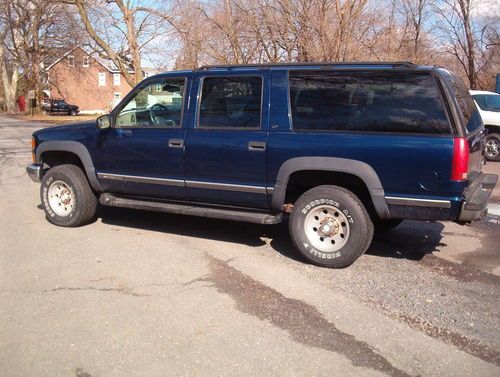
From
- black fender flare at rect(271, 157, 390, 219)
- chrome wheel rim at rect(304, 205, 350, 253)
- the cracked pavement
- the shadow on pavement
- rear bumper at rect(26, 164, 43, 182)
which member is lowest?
the cracked pavement

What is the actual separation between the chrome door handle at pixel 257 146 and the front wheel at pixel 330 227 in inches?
25.1

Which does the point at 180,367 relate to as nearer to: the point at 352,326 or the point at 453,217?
the point at 352,326

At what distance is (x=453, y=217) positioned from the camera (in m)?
4.71

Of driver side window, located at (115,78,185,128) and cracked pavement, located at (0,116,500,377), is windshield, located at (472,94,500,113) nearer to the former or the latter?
cracked pavement, located at (0,116,500,377)

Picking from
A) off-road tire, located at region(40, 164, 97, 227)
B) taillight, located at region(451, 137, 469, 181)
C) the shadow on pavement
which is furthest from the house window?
taillight, located at region(451, 137, 469, 181)

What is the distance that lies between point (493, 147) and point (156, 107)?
10768 millimetres

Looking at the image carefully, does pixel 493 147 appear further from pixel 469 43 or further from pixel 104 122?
pixel 469 43

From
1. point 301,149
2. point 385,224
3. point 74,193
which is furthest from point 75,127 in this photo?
point 385,224

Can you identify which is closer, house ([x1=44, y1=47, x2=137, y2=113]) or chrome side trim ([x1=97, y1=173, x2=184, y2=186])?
chrome side trim ([x1=97, y1=173, x2=184, y2=186])

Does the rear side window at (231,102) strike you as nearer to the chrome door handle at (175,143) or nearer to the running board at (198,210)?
the chrome door handle at (175,143)

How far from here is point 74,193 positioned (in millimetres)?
6617

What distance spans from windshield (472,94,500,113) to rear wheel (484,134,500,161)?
2.46 ft

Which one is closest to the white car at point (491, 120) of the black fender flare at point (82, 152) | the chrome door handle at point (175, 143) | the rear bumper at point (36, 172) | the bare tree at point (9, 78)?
the chrome door handle at point (175, 143)

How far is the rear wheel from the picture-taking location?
45.2ft
